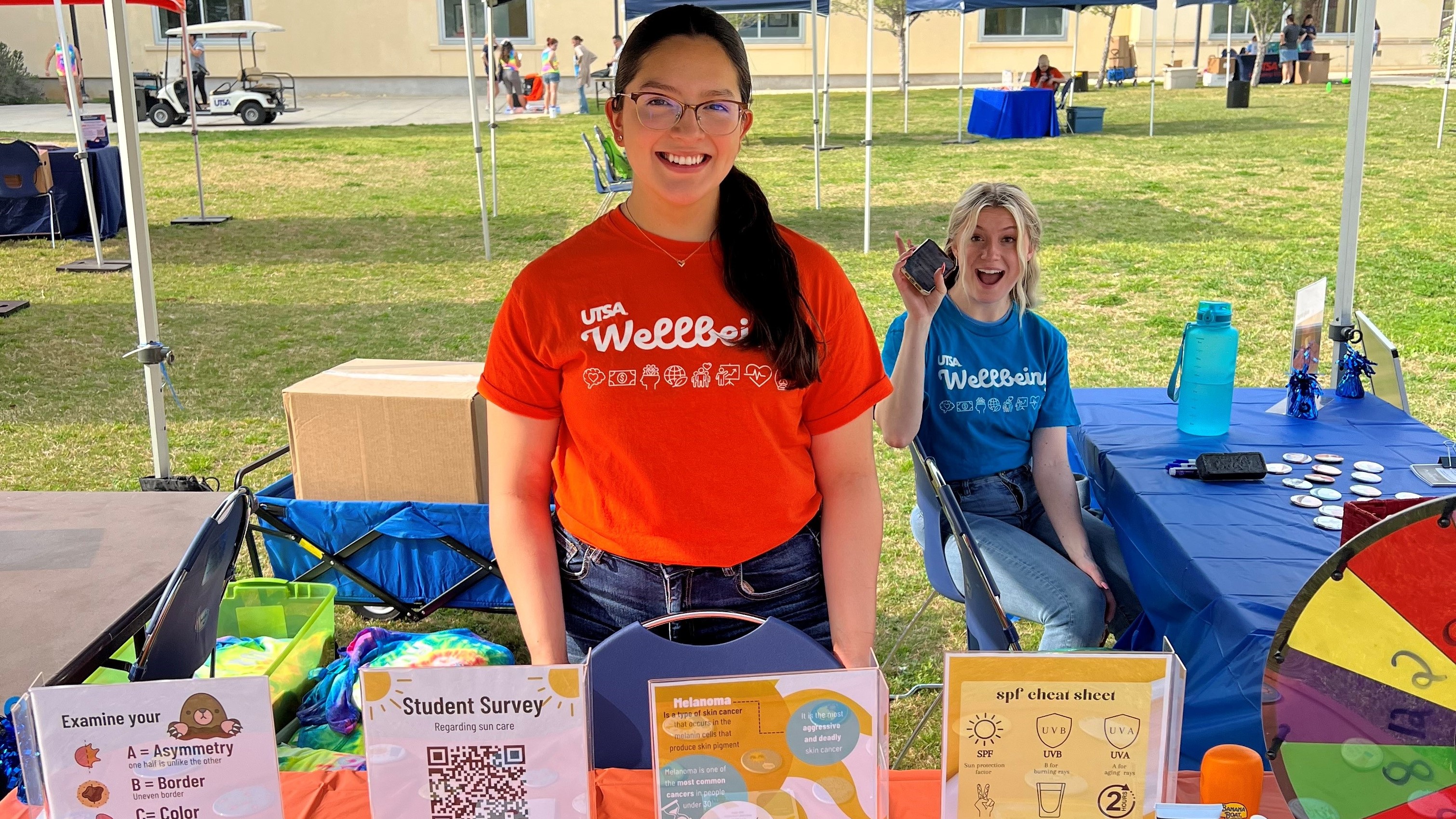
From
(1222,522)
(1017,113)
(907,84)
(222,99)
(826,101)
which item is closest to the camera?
(1222,522)

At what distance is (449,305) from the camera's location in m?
7.62

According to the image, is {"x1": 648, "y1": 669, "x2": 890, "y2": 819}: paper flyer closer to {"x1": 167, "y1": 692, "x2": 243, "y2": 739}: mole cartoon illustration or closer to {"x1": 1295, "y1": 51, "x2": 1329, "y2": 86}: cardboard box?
{"x1": 167, "y1": 692, "x2": 243, "y2": 739}: mole cartoon illustration

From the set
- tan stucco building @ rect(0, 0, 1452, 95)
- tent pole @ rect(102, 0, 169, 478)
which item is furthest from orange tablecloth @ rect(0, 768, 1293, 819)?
tan stucco building @ rect(0, 0, 1452, 95)

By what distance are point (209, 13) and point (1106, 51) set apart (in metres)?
19.1

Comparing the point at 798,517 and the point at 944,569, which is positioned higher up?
the point at 798,517

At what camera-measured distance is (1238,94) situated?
19.9 metres

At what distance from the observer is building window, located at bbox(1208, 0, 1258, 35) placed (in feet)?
93.2

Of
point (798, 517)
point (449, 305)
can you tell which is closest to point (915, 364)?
point (798, 517)

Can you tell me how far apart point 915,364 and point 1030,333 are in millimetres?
363

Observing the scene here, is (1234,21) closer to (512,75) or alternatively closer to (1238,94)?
(1238,94)

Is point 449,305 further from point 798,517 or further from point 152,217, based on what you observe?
point 798,517

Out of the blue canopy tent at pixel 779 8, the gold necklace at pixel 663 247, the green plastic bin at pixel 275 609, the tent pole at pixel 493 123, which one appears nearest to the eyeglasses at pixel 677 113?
the gold necklace at pixel 663 247

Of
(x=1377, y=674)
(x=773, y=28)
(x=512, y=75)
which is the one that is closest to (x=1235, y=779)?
(x=1377, y=674)

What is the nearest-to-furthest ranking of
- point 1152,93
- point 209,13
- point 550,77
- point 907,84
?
1. point 1152,93
2. point 907,84
3. point 550,77
4. point 209,13
